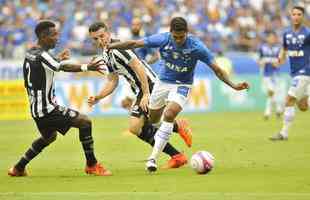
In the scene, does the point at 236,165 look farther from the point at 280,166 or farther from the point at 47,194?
the point at 47,194

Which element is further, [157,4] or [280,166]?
[157,4]

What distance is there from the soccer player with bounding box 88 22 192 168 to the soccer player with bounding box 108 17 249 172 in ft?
1.12

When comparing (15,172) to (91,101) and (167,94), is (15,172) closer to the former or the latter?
(91,101)

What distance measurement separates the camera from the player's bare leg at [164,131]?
12.8 meters

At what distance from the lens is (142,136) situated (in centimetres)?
1391

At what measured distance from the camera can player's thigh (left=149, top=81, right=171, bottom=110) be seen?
43.5 ft

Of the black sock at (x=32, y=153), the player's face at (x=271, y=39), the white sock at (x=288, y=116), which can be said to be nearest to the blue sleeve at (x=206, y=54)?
the black sock at (x=32, y=153)

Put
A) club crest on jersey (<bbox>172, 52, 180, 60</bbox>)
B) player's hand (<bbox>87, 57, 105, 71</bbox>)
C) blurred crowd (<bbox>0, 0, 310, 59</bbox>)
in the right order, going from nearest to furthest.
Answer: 1. player's hand (<bbox>87, 57, 105, 71</bbox>)
2. club crest on jersey (<bbox>172, 52, 180, 60</bbox>)
3. blurred crowd (<bbox>0, 0, 310, 59</bbox>)

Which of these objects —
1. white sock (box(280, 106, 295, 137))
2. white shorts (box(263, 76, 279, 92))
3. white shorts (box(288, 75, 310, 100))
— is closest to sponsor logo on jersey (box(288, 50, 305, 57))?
white shorts (box(288, 75, 310, 100))

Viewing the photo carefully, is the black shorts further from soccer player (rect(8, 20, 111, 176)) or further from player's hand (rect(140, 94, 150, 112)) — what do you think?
player's hand (rect(140, 94, 150, 112))

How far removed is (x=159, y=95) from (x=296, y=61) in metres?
5.92

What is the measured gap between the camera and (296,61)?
18.4 m

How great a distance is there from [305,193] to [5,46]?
2225cm

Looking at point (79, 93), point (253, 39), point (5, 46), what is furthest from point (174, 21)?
point (253, 39)
